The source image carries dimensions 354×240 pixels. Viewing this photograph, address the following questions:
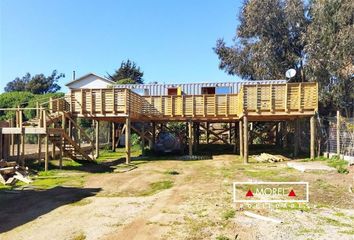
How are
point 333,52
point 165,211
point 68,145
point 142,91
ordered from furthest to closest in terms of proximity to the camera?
1. point 142,91
2. point 333,52
3. point 68,145
4. point 165,211

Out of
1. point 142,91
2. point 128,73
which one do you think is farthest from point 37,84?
point 142,91

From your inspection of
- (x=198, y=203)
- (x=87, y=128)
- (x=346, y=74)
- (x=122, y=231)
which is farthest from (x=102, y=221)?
(x=87, y=128)

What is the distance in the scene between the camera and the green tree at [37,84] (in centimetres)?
7681

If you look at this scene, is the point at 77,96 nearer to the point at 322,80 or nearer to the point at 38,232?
the point at 38,232

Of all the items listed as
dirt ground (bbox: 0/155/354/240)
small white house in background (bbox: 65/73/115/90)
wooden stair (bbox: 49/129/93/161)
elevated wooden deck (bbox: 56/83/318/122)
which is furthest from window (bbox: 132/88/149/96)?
dirt ground (bbox: 0/155/354/240)

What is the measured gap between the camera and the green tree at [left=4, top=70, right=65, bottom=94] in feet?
252

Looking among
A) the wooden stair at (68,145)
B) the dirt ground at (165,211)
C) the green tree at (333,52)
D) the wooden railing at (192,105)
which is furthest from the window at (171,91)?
the dirt ground at (165,211)

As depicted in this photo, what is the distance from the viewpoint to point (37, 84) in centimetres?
7631

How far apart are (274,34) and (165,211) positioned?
101ft

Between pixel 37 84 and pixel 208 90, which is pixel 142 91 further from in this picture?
pixel 37 84

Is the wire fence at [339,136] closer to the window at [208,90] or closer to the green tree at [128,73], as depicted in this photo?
the window at [208,90]

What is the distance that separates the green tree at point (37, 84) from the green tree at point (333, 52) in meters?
61.2

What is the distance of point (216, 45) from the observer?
139 ft

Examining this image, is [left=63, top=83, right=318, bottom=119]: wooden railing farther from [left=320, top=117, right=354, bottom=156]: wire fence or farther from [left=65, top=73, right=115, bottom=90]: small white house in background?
[left=65, top=73, right=115, bottom=90]: small white house in background
